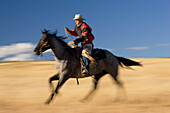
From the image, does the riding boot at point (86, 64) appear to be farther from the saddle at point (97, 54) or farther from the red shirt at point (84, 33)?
the red shirt at point (84, 33)

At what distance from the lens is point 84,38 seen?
27.8 feet

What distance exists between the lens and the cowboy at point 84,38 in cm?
846

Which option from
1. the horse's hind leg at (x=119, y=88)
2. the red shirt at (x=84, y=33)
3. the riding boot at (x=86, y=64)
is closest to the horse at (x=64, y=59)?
the riding boot at (x=86, y=64)

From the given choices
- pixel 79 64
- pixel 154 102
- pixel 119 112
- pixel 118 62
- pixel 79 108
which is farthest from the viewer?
pixel 118 62

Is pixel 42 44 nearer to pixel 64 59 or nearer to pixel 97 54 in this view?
pixel 64 59

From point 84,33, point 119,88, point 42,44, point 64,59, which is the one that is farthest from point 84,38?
point 119,88

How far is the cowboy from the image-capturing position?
8461 millimetres

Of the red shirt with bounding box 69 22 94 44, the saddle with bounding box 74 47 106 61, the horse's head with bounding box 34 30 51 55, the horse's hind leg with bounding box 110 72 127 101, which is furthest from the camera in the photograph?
the horse's hind leg with bounding box 110 72 127 101

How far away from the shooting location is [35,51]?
8.01 m

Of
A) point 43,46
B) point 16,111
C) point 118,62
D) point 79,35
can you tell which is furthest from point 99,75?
point 16,111

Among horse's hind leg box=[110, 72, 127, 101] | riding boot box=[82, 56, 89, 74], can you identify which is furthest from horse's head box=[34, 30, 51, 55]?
horse's hind leg box=[110, 72, 127, 101]

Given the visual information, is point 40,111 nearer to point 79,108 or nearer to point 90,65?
point 79,108

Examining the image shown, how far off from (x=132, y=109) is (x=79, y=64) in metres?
2.26

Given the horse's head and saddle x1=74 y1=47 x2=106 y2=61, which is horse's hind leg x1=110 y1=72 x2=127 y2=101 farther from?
the horse's head
